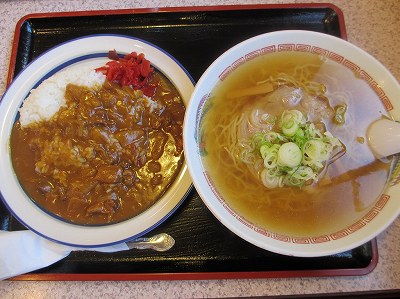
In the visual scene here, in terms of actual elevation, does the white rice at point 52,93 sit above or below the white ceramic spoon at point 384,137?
above

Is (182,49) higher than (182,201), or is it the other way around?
(182,49)

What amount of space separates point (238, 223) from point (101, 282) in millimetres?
731

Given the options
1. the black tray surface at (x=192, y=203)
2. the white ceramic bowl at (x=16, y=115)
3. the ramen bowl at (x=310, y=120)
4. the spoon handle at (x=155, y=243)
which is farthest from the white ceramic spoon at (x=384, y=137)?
the spoon handle at (x=155, y=243)

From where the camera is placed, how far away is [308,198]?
1677 millimetres

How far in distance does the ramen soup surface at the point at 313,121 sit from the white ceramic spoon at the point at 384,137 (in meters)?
0.03

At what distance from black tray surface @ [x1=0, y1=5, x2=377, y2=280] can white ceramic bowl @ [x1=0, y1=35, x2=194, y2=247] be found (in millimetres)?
104

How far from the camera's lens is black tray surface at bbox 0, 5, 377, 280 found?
5.74 ft

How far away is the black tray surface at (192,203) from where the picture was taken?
175cm

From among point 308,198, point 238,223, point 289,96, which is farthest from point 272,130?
point 238,223

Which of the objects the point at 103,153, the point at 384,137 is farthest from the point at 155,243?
the point at 384,137

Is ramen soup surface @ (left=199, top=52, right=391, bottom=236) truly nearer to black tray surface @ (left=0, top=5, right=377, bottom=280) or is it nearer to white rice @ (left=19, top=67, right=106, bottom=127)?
black tray surface @ (left=0, top=5, right=377, bottom=280)

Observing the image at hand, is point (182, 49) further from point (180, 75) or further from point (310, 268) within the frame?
point (310, 268)

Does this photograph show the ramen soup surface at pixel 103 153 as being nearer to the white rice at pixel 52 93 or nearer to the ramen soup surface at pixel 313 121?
the white rice at pixel 52 93

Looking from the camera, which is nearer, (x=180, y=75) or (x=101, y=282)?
(x=101, y=282)
